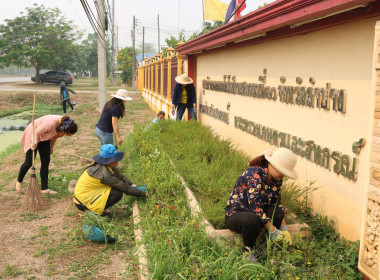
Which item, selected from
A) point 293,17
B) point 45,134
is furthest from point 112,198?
point 293,17

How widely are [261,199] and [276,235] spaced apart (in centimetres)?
34

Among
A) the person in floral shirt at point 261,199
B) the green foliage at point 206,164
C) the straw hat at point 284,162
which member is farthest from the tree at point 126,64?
the straw hat at point 284,162

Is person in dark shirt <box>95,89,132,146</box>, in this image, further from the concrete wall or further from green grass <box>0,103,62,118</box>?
green grass <box>0,103,62,118</box>

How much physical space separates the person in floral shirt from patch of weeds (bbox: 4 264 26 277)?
6.64 ft

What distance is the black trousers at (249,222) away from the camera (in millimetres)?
3545

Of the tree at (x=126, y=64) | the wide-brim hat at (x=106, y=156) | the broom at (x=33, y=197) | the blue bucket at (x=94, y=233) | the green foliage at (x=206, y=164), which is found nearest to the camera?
the blue bucket at (x=94, y=233)

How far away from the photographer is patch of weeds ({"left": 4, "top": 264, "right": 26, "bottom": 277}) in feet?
12.7

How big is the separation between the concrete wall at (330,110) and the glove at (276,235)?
772 mm

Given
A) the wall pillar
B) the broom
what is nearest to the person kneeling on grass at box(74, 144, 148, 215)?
the broom

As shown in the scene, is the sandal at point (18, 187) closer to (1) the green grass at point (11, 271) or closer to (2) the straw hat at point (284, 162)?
(1) the green grass at point (11, 271)

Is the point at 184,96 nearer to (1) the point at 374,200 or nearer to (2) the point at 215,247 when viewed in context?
(2) the point at 215,247

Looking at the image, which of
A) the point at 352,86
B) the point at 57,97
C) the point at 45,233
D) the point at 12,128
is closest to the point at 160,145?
the point at 45,233

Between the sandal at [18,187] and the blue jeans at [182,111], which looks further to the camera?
the blue jeans at [182,111]

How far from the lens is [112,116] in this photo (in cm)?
663
